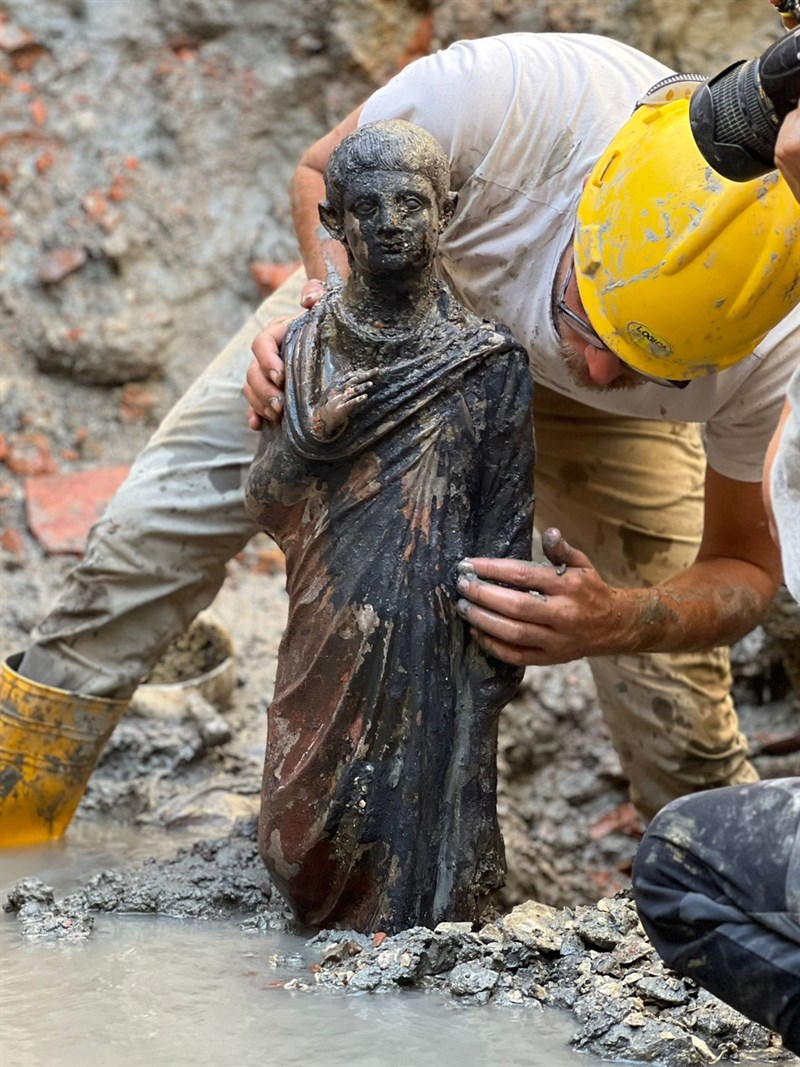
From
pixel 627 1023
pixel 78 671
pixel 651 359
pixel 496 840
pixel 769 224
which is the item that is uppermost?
pixel 769 224

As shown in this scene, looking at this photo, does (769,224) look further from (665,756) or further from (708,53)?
(708,53)

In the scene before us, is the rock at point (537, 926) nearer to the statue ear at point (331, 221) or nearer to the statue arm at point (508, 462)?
the statue arm at point (508, 462)

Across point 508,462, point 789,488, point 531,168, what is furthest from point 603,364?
point 789,488

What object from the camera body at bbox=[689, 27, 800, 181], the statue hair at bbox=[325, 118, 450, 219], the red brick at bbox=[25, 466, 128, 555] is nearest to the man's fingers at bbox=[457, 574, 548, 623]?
the statue hair at bbox=[325, 118, 450, 219]

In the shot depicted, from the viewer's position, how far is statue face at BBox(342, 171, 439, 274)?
2.59 m

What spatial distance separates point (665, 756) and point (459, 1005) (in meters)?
1.49

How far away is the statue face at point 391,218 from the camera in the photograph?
259cm

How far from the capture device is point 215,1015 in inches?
96.0

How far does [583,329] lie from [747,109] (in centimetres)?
69

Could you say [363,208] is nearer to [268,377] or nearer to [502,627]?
[268,377]

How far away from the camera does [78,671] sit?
3.55 meters

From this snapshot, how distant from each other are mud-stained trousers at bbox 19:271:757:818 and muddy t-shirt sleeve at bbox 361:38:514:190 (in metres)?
0.69

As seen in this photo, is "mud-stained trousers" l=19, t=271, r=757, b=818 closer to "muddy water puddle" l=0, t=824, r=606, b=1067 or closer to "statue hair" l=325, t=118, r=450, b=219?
"muddy water puddle" l=0, t=824, r=606, b=1067

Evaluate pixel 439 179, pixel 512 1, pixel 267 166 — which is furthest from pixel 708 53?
pixel 439 179
